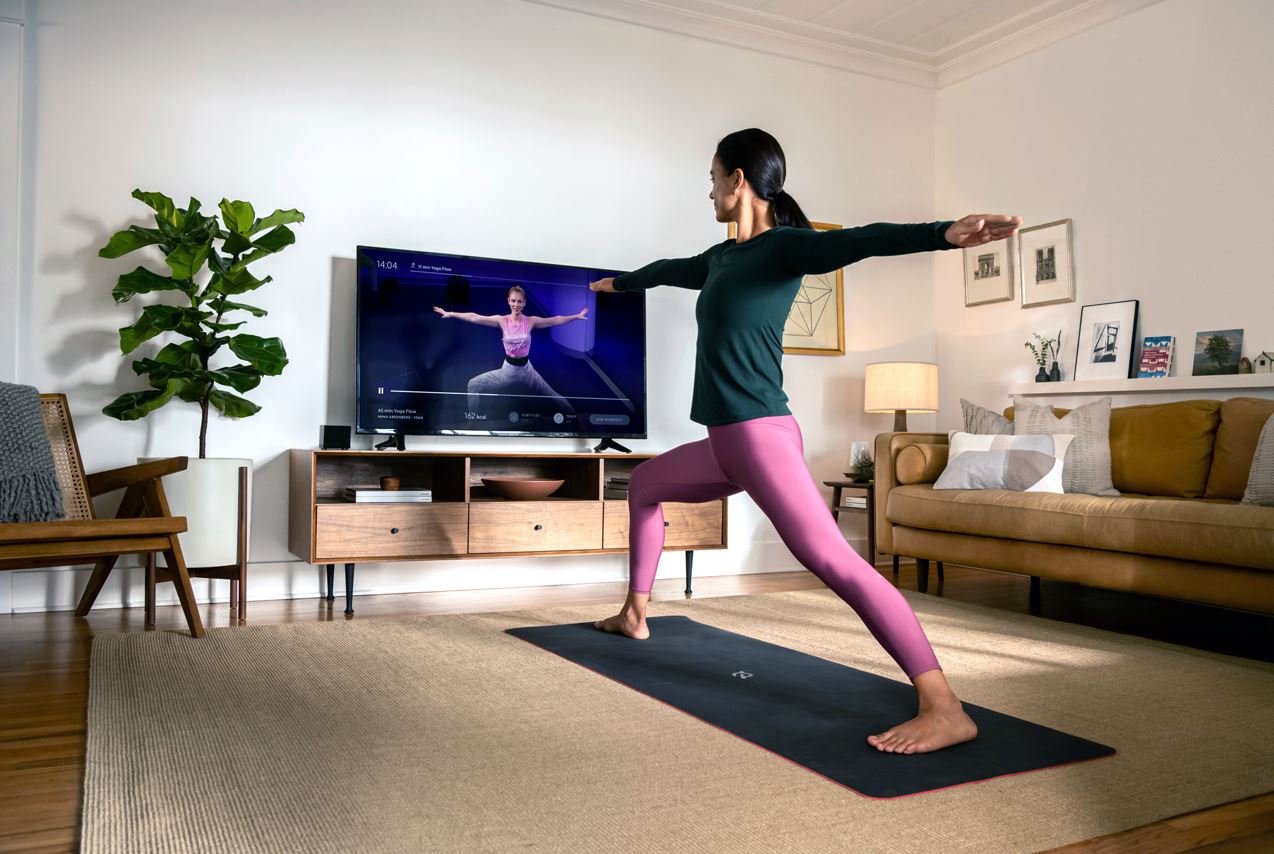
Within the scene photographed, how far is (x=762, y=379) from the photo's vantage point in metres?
2.36

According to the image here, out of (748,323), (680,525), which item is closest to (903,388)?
(680,525)

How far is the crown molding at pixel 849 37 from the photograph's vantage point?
5.07m

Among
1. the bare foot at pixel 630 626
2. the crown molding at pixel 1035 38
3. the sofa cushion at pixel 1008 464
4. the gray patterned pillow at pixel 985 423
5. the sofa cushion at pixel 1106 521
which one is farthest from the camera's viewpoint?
the crown molding at pixel 1035 38

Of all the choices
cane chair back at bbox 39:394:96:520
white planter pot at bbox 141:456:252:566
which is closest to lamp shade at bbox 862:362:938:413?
white planter pot at bbox 141:456:252:566

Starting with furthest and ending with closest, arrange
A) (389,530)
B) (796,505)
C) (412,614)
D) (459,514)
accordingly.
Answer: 1. (459,514)
2. (389,530)
3. (412,614)
4. (796,505)

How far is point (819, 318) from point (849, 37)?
156 centimetres

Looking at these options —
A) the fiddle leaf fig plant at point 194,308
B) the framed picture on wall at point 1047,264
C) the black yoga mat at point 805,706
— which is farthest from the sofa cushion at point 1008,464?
the fiddle leaf fig plant at point 194,308

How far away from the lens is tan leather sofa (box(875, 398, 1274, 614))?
3119 mm

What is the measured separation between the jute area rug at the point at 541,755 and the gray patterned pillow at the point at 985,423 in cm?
147

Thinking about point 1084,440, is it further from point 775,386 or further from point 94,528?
point 94,528

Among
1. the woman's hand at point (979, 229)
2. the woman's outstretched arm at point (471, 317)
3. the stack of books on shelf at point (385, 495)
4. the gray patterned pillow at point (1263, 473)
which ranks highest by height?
the woman's outstretched arm at point (471, 317)

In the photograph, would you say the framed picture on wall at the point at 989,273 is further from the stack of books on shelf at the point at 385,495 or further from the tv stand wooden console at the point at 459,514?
the stack of books on shelf at the point at 385,495

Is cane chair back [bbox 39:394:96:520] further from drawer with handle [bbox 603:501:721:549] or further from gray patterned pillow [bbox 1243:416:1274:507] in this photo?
gray patterned pillow [bbox 1243:416:1274:507]

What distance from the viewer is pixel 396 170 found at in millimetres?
4562
